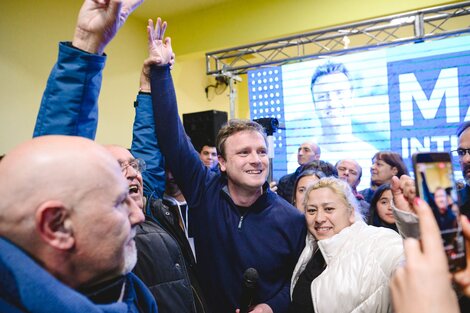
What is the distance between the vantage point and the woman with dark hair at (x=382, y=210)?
2.55 meters

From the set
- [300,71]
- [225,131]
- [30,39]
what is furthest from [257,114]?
[225,131]

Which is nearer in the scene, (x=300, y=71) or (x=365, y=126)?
(x=365, y=126)

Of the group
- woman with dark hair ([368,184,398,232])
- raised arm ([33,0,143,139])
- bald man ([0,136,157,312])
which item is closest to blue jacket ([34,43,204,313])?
raised arm ([33,0,143,139])

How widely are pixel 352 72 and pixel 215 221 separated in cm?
351

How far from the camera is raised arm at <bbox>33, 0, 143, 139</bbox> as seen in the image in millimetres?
1028

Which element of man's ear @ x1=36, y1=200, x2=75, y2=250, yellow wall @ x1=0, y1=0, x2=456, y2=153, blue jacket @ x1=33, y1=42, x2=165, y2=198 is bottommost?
man's ear @ x1=36, y1=200, x2=75, y2=250

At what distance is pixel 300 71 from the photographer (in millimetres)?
4957

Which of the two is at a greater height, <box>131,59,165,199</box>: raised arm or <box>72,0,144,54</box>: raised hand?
<box>72,0,144,54</box>: raised hand

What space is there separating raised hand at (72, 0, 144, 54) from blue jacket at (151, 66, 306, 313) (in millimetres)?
660

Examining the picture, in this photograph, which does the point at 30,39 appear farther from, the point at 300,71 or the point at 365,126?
the point at 365,126

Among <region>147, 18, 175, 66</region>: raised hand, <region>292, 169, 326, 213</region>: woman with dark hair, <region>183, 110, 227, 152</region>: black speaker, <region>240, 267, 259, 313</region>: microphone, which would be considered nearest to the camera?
<region>240, 267, 259, 313</region>: microphone

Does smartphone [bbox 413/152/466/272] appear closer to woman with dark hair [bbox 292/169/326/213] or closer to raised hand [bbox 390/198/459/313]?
raised hand [bbox 390/198/459/313]

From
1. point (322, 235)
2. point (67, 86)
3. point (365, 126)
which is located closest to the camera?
point (67, 86)

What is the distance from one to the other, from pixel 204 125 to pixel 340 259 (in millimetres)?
2707
